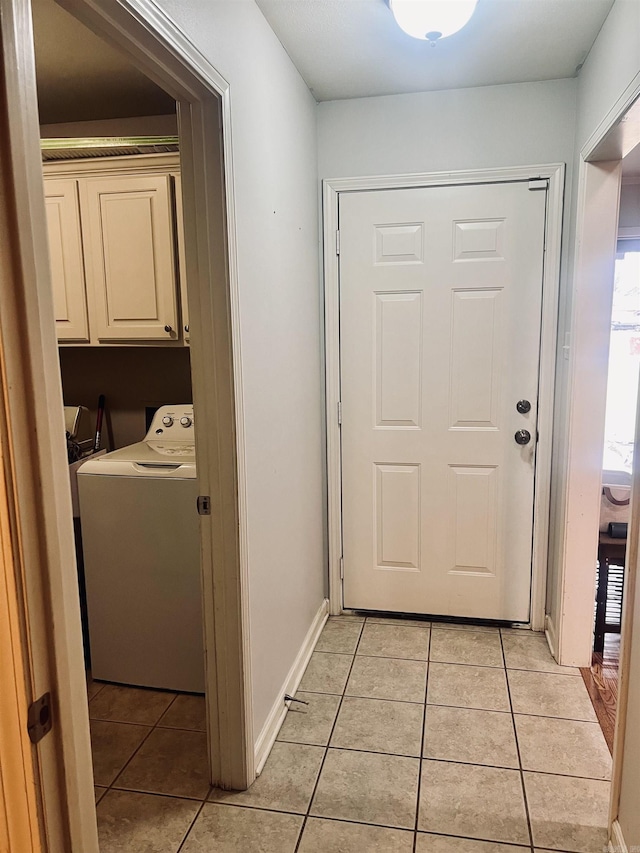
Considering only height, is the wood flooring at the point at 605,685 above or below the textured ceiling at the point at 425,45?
below

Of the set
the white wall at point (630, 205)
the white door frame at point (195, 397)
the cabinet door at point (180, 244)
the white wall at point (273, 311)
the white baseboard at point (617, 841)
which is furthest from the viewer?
the white wall at point (630, 205)

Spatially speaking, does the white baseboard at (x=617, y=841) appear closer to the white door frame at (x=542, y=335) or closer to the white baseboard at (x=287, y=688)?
the white baseboard at (x=287, y=688)

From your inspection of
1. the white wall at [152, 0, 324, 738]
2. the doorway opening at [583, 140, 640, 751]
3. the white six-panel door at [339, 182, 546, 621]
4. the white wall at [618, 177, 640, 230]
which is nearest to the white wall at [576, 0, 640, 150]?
the white six-panel door at [339, 182, 546, 621]

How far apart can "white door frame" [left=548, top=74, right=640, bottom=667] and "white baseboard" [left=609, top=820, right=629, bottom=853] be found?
954 mm

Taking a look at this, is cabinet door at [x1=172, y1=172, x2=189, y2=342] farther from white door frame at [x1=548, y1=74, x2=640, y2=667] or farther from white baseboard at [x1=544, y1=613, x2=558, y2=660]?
white baseboard at [x1=544, y1=613, x2=558, y2=660]

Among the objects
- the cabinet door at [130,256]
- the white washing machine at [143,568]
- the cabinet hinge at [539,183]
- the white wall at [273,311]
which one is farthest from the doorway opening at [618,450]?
the cabinet door at [130,256]

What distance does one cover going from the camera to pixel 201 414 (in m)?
1.77

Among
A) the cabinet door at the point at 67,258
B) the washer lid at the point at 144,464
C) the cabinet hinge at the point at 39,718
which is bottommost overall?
the cabinet hinge at the point at 39,718

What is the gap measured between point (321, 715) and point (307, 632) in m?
0.46

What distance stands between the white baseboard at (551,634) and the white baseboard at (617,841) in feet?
3.21

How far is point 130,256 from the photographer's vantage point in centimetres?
257

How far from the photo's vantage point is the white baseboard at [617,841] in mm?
1560

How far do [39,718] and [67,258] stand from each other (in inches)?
88.9

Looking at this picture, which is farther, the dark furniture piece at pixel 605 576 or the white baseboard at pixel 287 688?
the dark furniture piece at pixel 605 576
